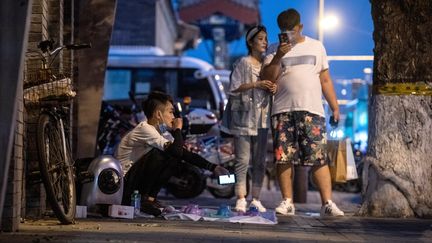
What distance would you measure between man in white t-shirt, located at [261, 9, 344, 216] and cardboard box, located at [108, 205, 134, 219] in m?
1.86

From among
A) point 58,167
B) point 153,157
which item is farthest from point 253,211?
point 58,167

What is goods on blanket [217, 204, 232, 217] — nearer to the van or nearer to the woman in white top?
the woman in white top

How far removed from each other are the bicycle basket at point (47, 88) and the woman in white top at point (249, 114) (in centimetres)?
298

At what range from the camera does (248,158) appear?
33.9 ft

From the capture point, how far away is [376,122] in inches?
396

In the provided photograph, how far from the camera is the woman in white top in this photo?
10195 millimetres

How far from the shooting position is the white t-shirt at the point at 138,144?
30.9 ft

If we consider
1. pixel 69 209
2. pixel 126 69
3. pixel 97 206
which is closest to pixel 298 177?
pixel 97 206

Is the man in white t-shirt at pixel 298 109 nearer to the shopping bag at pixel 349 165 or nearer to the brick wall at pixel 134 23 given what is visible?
the shopping bag at pixel 349 165

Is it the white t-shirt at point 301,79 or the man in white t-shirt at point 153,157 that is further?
the white t-shirt at point 301,79

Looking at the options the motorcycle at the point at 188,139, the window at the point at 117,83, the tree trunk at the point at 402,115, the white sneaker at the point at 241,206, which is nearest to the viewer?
the tree trunk at the point at 402,115

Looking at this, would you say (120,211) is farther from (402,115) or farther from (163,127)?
(402,115)

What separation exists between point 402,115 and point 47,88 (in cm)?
405

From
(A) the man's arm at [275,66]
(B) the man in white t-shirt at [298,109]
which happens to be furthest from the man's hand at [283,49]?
(B) the man in white t-shirt at [298,109]
